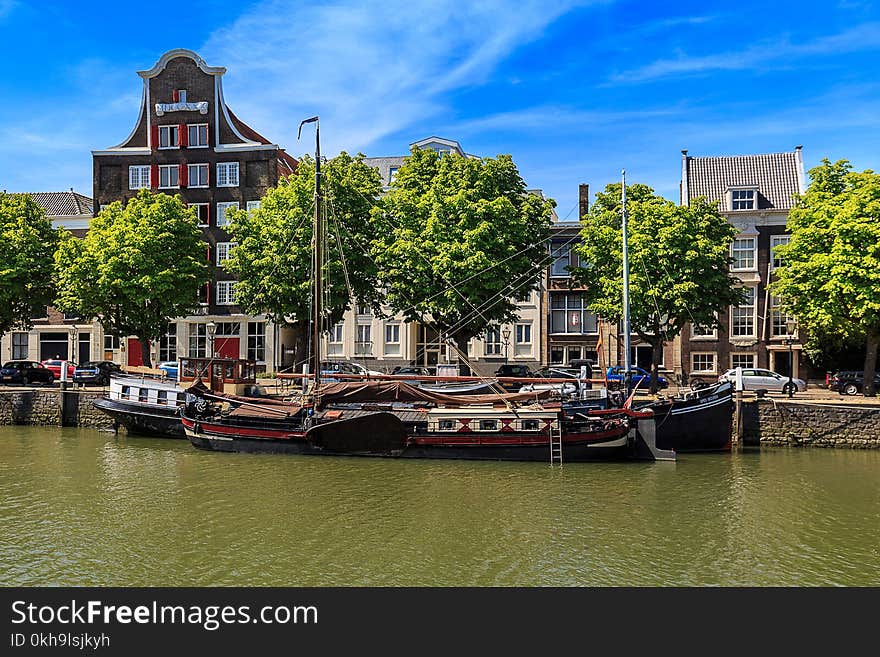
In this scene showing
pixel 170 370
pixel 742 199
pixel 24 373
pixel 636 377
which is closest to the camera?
pixel 636 377

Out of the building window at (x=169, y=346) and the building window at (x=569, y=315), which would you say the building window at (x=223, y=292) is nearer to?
the building window at (x=169, y=346)

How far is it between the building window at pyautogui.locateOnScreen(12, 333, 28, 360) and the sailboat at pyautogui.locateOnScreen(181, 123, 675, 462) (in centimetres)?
3840

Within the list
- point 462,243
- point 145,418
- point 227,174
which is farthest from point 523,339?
point 145,418

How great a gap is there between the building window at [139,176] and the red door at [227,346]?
13030 millimetres

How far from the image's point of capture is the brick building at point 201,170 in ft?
192

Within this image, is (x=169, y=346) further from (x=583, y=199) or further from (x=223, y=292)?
(x=583, y=199)

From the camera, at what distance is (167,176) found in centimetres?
5944

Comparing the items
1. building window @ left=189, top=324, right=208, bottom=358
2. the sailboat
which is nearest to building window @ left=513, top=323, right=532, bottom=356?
building window @ left=189, top=324, right=208, bottom=358

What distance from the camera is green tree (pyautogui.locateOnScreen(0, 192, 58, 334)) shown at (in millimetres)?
50219

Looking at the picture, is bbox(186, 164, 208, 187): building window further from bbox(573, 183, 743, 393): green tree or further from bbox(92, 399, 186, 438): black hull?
bbox(573, 183, 743, 393): green tree

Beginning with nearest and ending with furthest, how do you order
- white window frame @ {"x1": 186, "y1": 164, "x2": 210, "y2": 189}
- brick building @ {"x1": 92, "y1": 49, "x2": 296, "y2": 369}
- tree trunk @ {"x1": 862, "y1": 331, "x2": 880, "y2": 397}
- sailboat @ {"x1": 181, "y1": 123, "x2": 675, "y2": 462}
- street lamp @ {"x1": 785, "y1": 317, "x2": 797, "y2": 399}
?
sailboat @ {"x1": 181, "y1": 123, "x2": 675, "y2": 462}, tree trunk @ {"x1": 862, "y1": 331, "x2": 880, "y2": 397}, street lamp @ {"x1": 785, "y1": 317, "x2": 797, "y2": 399}, brick building @ {"x1": 92, "y1": 49, "x2": 296, "y2": 369}, white window frame @ {"x1": 186, "y1": 164, "x2": 210, "y2": 189}

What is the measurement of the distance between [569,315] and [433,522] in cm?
4058

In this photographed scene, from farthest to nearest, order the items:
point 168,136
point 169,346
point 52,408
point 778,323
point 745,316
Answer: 1. point 169,346
2. point 168,136
3. point 745,316
4. point 778,323
5. point 52,408
